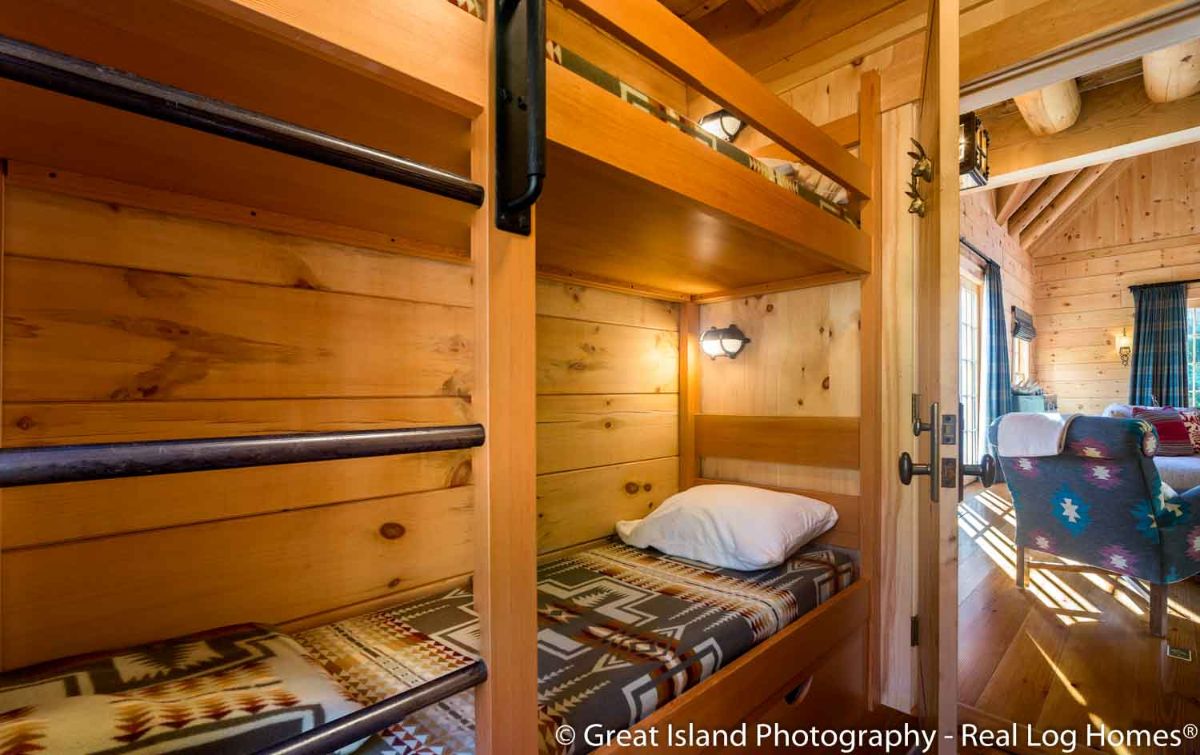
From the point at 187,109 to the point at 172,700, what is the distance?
0.81 m

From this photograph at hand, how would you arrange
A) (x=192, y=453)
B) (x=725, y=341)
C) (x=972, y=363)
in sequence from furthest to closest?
(x=972, y=363) → (x=725, y=341) → (x=192, y=453)

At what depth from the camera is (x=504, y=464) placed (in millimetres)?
666

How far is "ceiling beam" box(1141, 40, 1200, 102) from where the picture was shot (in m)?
2.53

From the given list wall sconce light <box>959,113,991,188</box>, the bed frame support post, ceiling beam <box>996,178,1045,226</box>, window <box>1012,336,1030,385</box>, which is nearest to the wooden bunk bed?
the bed frame support post

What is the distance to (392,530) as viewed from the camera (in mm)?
1411

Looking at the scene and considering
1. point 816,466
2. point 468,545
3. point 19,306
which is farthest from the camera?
point 816,466

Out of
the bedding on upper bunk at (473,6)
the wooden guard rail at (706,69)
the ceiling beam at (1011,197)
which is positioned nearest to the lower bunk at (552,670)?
the bedding on upper bunk at (473,6)

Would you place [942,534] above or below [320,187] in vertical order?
below

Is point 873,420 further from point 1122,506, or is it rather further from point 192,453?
point 192,453

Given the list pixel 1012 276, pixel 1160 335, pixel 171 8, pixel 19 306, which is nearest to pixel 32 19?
pixel 171 8

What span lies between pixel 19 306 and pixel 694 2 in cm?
245

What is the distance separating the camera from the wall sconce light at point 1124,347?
6.26 m

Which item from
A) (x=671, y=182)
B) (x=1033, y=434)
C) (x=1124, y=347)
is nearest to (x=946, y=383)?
(x=671, y=182)

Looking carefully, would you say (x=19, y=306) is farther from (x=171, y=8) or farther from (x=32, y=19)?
(x=171, y=8)
